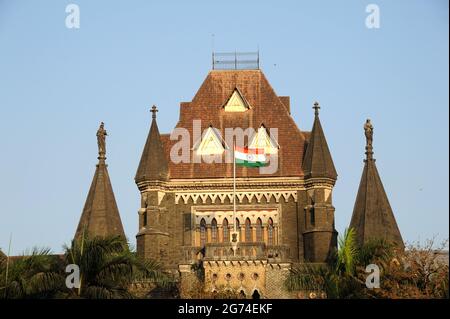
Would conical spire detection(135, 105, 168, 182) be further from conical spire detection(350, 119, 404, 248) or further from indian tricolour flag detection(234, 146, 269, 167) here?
conical spire detection(350, 119, 404, 248)

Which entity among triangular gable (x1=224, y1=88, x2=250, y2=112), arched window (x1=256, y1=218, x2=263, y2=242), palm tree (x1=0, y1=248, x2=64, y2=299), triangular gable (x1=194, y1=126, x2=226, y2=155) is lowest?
palm tree (x1=0, y1=248, x2=64, y2=299)

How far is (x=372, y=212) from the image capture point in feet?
220

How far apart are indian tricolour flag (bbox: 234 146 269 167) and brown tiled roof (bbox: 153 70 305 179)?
3.83ft

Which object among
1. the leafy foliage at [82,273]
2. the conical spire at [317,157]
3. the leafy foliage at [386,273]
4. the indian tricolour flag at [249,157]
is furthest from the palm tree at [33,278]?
the conical spire at [317,157]

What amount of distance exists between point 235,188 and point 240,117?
5.12 m

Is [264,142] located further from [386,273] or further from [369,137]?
[386,273]

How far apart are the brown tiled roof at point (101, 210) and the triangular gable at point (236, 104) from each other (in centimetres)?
860

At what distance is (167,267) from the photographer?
66.2 meters

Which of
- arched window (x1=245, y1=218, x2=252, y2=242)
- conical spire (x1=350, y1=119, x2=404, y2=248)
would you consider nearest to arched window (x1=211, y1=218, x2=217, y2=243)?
arched window (x1=245, y1=218, x2=252, y2=242)

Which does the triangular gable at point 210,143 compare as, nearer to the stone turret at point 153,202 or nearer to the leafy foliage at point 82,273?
the stone turret at point 153,202

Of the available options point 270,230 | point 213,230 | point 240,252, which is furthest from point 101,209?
point 270,230

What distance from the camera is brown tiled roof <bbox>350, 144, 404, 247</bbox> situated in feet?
216
